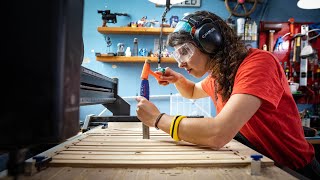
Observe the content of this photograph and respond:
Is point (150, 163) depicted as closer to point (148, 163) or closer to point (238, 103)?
→ point (148, 163)

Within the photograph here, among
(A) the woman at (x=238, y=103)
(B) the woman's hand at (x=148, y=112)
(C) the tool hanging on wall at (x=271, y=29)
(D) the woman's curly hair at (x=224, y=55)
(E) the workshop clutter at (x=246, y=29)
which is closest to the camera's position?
(A) the woman at (x=238, y=103)

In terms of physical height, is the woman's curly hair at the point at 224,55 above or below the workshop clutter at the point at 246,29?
below

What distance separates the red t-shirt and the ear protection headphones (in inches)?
6.7

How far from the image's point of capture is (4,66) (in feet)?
1.19

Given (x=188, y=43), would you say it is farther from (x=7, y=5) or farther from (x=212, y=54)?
(x=7, y=5)

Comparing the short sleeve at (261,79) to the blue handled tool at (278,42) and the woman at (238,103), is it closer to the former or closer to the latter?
the woman at (238,103)

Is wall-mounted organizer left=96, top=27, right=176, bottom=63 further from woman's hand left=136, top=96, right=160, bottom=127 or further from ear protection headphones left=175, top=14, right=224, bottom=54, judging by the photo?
woman's hand left=136, top=96, right=160, bottom=127

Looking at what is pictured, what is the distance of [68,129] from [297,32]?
410cm

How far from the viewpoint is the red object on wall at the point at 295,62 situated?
12.1ft

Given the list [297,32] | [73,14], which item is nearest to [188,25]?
[73,14]

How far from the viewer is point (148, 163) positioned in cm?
73

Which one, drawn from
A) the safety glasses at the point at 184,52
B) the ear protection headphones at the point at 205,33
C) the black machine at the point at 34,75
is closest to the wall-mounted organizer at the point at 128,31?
the safety glasses at the point at 184,52

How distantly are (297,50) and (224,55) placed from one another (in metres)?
2.89

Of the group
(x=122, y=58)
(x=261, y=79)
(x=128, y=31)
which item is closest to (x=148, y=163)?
(x=261, y=79)
